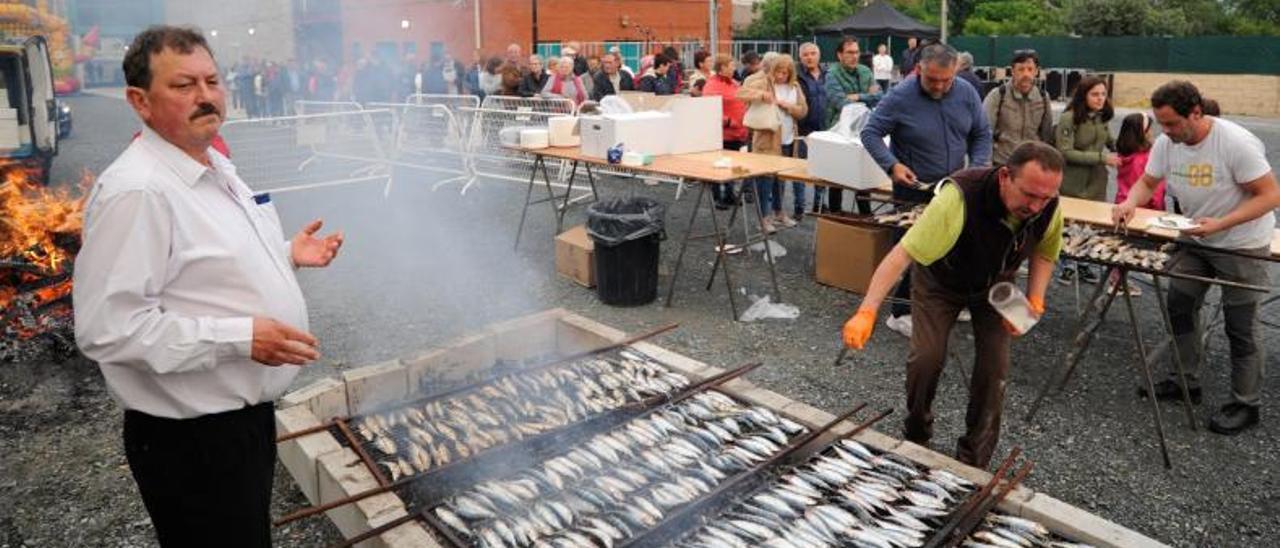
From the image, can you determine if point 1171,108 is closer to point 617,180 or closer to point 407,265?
point 407,265

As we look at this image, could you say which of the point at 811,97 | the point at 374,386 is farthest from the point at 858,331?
the point at 811,97

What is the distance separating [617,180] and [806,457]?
9337mm

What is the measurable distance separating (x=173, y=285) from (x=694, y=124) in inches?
281

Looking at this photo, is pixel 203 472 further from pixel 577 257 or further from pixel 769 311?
pixel 577 257

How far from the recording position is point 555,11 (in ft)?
107

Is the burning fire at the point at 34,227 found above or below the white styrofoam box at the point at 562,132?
below

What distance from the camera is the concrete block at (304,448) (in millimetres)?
3996

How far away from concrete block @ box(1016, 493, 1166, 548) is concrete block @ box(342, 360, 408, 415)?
3283mm

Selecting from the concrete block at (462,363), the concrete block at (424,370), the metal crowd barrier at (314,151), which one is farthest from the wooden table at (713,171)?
the metal crowd barrier at (314,151)

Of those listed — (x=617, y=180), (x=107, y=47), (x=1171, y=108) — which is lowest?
(x=617, y=180)

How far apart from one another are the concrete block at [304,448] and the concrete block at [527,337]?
4.51ft

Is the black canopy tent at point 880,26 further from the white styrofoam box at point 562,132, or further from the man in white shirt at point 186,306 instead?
the man in white shirt at point 186,306

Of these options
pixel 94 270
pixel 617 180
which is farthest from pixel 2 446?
pixel 617 180

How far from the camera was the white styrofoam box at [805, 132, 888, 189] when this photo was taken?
23.4 feet
